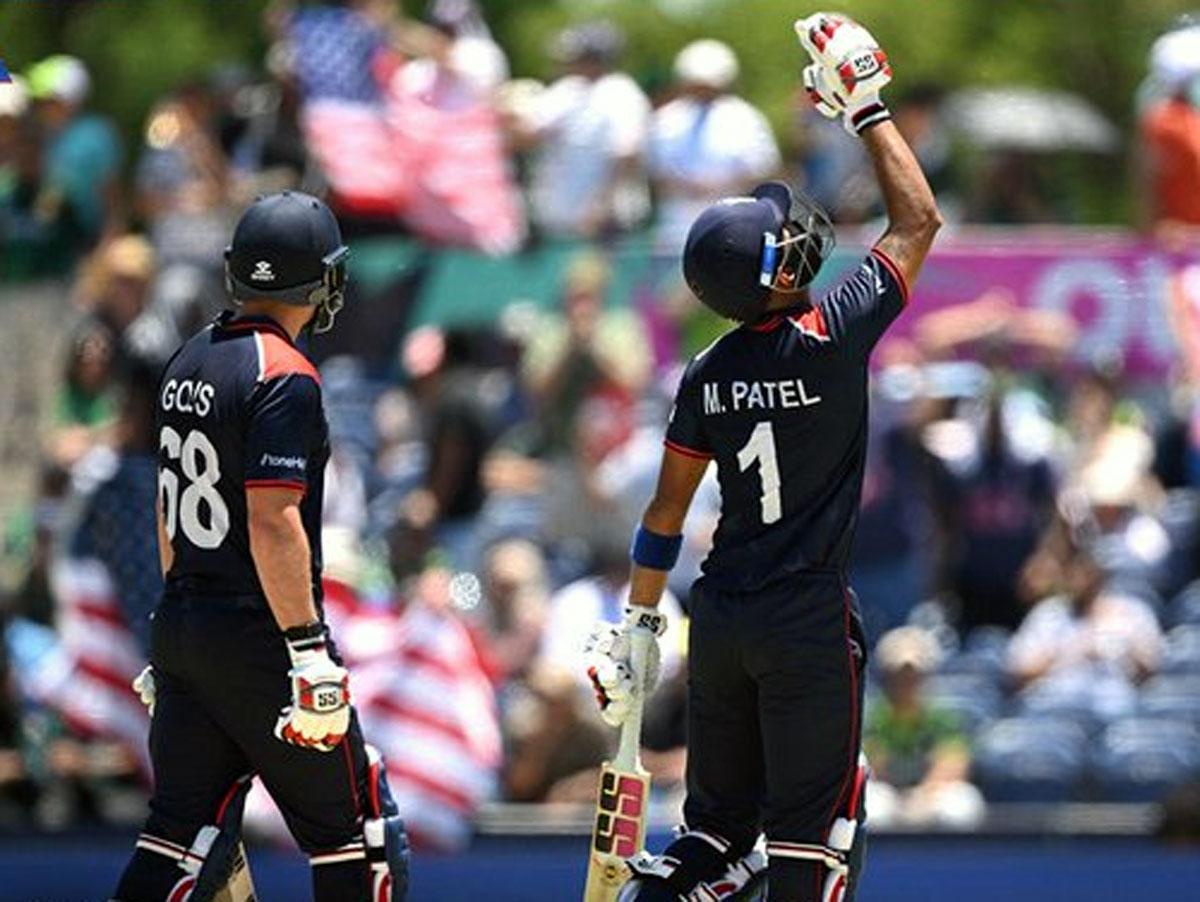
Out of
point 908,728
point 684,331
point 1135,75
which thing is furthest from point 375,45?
point 1135,75

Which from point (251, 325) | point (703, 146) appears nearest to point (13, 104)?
point (703, 146)

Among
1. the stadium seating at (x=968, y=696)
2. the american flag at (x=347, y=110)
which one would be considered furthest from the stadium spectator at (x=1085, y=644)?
the american flag at (x=347, y=110)

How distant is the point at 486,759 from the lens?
36.5 feet

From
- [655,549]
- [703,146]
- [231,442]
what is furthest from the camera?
[703,146]

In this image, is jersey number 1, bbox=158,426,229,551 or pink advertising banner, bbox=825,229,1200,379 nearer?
jersey number 1, bbox=158,426,229,551

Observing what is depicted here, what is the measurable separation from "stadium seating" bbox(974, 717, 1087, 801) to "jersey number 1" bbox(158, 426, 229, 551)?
4.87 metres

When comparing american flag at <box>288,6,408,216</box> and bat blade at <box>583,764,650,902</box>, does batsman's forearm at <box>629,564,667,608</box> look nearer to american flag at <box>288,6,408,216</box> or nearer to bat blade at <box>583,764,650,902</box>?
bat blade at <box>583,764,650,902</box>

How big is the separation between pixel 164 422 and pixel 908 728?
4751 mm

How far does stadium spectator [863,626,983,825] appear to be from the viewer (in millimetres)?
11180

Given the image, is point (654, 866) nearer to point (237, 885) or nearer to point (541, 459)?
point (237, 885)

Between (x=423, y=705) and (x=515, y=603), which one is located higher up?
(x=515, y=603)

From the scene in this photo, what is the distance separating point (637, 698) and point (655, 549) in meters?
0.41

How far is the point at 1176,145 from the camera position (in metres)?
12.4

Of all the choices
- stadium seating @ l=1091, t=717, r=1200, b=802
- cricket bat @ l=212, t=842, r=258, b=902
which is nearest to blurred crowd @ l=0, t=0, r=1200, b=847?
stadium seating @ l=1091, t=717, r=1200, b=802
